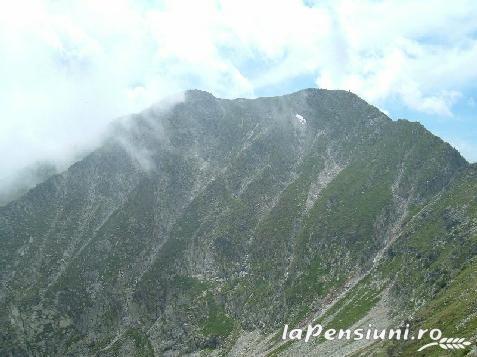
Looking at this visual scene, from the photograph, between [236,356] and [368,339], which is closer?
[368,339]

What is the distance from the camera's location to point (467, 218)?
198 m

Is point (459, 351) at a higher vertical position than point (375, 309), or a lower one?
higher

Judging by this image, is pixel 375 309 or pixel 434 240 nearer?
pixel 375 309

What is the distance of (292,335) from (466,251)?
69185 mm

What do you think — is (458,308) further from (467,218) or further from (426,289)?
(467,218)

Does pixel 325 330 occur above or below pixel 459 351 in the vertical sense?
below

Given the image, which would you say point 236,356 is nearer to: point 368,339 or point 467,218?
point 368,339

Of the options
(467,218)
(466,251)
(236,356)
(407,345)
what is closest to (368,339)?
(407,345)

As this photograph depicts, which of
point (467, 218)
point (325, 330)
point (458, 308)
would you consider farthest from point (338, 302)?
point (458, 308)

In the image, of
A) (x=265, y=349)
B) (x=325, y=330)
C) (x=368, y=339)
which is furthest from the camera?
(x=265, y=349)

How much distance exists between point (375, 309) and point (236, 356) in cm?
5891

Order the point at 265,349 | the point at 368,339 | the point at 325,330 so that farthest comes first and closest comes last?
the point at 265,349, the point at 325,330, the point at 368,339

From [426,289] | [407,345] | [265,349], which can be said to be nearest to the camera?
[407,345]

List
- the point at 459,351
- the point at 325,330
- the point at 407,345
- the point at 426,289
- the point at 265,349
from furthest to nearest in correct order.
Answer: the point at 265,349 → the point at 325,330 → the point at 426,289 → the point at 407,345 → the point at 459,351
